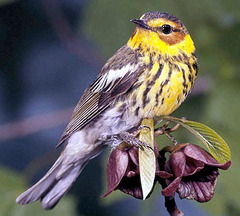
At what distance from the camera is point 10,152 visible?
3795mm

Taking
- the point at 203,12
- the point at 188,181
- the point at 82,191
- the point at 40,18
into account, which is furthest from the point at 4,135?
the point at 188,181

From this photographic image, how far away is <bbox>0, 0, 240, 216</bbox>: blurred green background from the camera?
2434mm

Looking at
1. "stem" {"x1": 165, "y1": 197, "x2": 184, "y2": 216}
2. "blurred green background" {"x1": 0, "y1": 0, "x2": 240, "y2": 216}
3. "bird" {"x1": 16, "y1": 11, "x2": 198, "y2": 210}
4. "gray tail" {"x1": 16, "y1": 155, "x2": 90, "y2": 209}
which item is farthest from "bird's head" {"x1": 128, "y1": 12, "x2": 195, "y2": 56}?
"stem" {"x1": 165, "y1": 197, "x2": 184, "y2": 216}

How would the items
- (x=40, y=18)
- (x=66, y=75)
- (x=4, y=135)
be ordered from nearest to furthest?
(x=4, y=135)
(x=40, y=18)
(x=66, y=75)

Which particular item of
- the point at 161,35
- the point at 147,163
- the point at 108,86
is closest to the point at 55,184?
the point at 108,86

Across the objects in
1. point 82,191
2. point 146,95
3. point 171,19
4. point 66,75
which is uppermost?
point 171,19

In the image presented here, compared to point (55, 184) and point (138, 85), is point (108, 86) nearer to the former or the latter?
point (138, 85)

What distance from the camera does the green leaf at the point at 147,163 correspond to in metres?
1.46

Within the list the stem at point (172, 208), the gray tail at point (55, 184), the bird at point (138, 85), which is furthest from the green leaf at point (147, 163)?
the gray tail at point (55, 184)

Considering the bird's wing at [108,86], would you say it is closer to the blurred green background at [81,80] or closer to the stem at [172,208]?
the blurred green background at [81,80]

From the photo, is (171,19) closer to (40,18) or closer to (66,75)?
(40,18)

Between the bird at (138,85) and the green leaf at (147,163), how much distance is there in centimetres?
49

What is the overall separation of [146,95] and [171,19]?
23cm

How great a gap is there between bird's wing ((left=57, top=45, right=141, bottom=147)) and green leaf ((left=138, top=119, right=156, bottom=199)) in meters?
0.58
